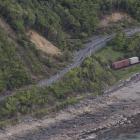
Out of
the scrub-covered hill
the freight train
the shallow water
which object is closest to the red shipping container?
the freight train

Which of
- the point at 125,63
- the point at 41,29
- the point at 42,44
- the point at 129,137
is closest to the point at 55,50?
the point at 42,44

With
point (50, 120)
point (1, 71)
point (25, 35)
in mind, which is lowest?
point (50, 120)

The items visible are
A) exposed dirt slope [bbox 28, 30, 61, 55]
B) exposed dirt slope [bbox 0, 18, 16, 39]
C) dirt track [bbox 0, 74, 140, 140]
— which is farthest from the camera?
exposed dirt slope [bbox 28, 30, 61, 55]

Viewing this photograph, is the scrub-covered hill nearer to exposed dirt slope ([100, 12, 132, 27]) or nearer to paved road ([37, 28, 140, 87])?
exposed dirt slope ([100, 12, 132, 27])

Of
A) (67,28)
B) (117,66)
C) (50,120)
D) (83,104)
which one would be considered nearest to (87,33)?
(67,28)

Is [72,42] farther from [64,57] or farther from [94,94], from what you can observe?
[94,94]
